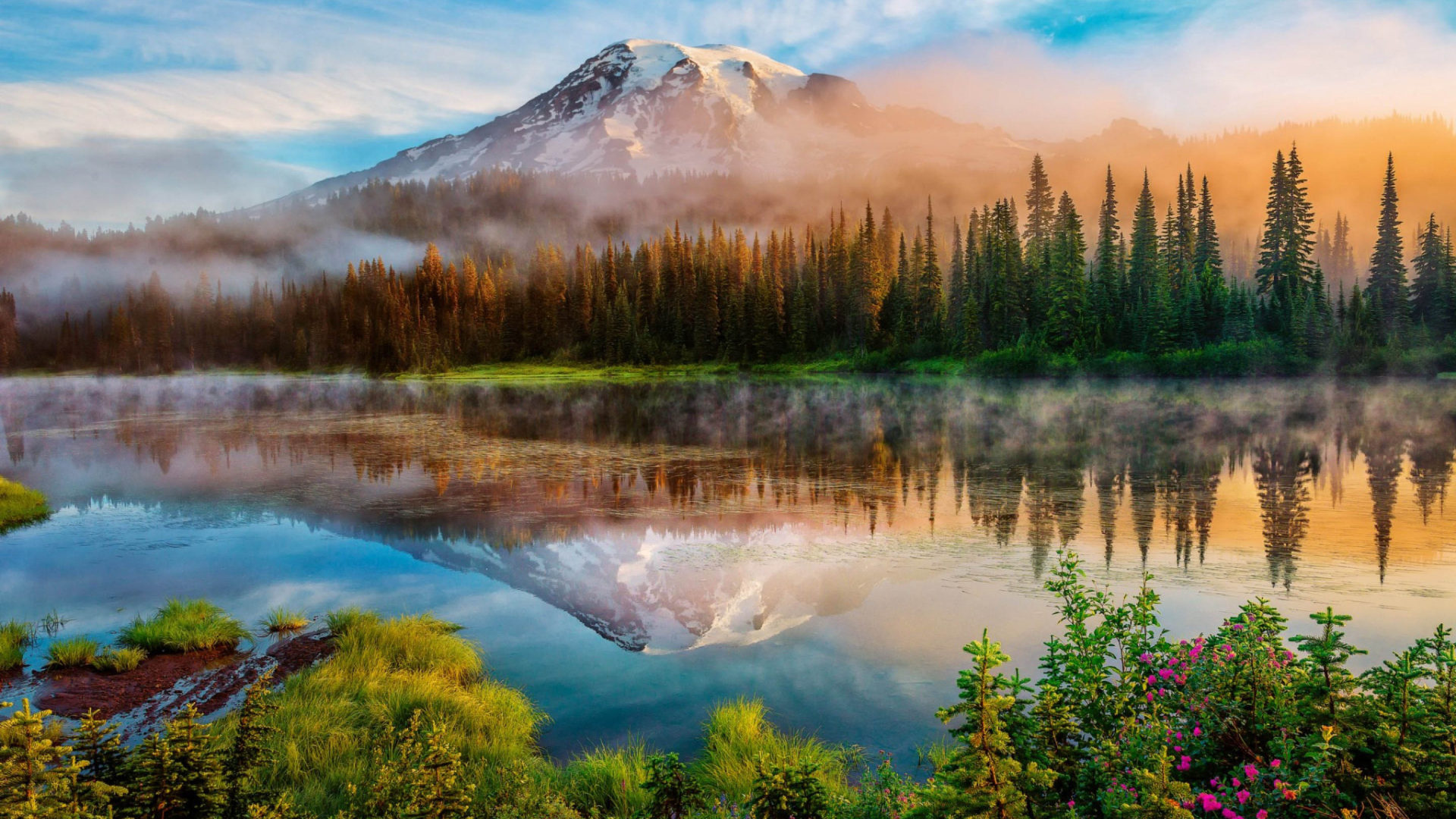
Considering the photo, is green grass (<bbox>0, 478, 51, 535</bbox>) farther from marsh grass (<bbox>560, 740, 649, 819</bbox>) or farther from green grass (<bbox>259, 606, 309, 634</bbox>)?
marsh grass (<bbox>560, 740, 649, 819</bbox>)

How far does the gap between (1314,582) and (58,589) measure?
1037 inches

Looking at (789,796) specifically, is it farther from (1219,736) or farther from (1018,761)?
(1219,736)

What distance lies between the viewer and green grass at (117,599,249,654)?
1321cm

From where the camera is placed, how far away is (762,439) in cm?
4119

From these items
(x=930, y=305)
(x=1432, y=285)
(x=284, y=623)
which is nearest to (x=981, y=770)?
(x=284, y=623)

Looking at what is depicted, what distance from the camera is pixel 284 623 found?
47.2 feet

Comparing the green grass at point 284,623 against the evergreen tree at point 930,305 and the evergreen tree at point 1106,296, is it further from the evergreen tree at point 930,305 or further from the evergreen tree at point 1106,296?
the evergreen tree at point 930,305

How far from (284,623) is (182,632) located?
1560mm

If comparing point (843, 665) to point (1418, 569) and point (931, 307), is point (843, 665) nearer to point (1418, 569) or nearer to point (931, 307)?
point (1418, 569)

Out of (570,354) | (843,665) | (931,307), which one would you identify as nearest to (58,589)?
(843,665)

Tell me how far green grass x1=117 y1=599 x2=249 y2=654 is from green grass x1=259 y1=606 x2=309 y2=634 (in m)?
0.39

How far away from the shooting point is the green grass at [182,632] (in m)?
13.2

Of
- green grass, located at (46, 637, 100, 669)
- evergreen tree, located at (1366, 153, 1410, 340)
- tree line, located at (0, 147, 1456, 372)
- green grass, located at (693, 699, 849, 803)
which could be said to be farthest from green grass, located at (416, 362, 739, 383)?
green grass, located at (693, 699, 849, 803)

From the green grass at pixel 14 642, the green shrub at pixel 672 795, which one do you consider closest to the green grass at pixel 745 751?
the green shrub at pixel 672 795
